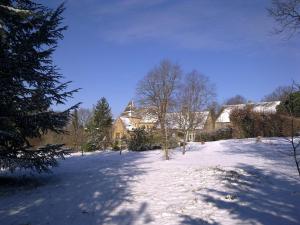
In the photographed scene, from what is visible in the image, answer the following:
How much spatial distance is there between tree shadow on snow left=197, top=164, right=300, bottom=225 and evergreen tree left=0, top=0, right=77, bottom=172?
5.86 metres

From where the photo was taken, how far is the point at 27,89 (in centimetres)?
1253

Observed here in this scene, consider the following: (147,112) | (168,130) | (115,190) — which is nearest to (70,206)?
(115,190)

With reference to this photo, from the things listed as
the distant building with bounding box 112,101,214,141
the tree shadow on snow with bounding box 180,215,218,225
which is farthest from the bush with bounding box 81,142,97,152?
the tree shadow on snow with bounding box 180,215,218,225

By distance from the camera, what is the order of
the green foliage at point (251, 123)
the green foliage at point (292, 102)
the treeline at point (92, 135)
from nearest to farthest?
the green foliage at point (292, 102)
the green foliage at point (251, 123)
the treeline at point (92, 135)

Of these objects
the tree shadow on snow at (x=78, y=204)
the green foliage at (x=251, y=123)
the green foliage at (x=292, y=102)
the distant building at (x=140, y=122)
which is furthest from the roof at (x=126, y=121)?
the green foliage at (x=292, y=102)

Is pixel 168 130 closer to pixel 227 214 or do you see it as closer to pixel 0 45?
pixel 0 45

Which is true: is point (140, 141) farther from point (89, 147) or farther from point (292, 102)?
point (292, 102)

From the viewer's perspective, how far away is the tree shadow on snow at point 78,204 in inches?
328

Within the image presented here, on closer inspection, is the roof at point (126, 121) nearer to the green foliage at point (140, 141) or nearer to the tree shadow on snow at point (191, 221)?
the green foliage at point (140, 141)

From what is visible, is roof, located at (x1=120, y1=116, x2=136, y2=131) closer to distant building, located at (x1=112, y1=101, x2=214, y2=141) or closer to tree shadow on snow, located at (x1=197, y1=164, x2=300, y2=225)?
distant building, located at (x1=112, y1=101, x2=214, y2=141)

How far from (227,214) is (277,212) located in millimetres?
1078

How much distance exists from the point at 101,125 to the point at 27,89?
102 ft

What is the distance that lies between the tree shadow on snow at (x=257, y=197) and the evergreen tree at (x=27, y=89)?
5859mm

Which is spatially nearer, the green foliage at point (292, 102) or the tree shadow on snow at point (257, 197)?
the green foliage at point (292, 102)
